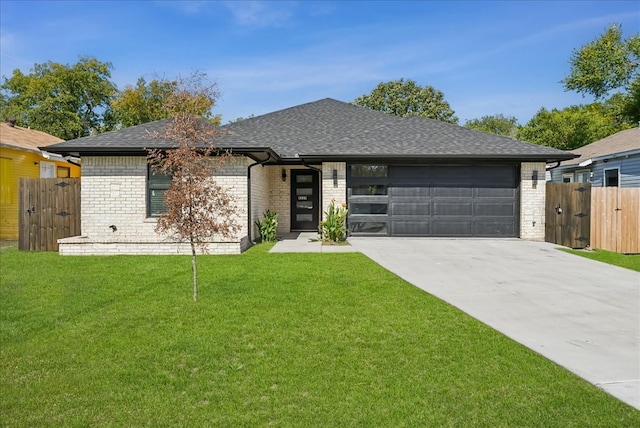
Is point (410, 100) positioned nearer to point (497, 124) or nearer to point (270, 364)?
point (497, 124)

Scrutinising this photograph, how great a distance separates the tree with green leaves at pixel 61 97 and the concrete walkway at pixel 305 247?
101 feet

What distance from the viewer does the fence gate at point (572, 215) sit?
37.9ft

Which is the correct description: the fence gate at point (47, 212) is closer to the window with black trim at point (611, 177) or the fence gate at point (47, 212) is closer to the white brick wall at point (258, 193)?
the white brick wall at point (258, 193)

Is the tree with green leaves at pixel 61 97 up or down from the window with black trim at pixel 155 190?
up

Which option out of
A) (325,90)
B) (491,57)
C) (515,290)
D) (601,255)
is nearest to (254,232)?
(515,290)

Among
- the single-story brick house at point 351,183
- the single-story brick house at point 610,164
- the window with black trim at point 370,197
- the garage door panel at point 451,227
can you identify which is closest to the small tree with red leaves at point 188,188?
the single-story brick house at point 351,183

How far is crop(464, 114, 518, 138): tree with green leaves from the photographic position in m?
53.6

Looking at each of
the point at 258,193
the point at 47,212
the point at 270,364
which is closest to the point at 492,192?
the point at 258,193

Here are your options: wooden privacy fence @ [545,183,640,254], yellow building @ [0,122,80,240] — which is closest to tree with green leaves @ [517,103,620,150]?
wooden privacy fence @ [545,183,640,254]

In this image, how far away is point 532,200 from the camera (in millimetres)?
13227

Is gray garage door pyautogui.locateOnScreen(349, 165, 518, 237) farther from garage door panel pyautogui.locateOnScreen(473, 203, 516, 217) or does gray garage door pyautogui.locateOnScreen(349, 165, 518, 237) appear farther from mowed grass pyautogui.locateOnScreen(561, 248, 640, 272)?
mowed grass pyautogui.locateOnScreen(561, 248, 640, 272)

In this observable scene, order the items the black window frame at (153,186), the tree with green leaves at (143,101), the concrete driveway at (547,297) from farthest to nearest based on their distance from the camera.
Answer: the tree with green leaves at (143,101) → the black window frame at (153,186) → the concrete driveway at (547,297)

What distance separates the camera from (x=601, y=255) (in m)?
10.6

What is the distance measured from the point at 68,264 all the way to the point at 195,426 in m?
7.71
